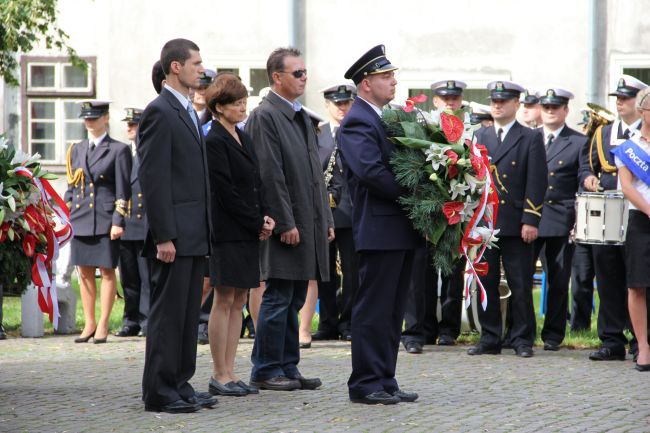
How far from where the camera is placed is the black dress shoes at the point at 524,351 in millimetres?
11148

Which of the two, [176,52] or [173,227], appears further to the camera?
[176,52]

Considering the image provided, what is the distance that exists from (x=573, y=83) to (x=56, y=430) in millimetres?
13816

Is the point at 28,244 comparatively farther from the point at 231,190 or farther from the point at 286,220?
the point at 286,220

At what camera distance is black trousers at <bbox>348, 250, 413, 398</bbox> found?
830 cm

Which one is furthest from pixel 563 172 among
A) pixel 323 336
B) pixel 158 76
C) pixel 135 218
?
pixel 158 76

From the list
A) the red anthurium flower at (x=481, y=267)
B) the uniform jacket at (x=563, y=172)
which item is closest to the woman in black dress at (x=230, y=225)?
the red anthurium flower at (x=481, y=267)

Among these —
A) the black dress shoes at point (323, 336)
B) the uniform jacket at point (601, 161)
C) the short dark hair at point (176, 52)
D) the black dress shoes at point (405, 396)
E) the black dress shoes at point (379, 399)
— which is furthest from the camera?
the black dress shoes at point (323, 336)

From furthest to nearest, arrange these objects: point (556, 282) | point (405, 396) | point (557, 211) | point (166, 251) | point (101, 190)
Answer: point (101, 190) < point (557, 211) < point (556, 282) < point (405, 396) < point (166, 251)

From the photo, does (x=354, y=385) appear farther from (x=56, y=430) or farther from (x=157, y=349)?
(x=56, y=430)

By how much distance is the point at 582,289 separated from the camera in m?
13.3

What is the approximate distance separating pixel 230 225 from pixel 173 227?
2.76 feet

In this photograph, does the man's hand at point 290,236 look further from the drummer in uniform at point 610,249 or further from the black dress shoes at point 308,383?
the drummer in uniform at point 610,249

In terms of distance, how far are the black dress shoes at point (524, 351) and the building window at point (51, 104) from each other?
1173cm

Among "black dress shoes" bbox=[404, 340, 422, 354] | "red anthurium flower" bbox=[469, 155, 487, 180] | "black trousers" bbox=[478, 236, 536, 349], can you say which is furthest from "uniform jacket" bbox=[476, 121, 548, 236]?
"red anthurium flower" bbox=[469, 155, 487, 180]
